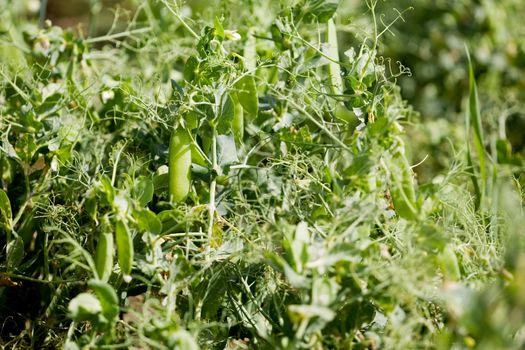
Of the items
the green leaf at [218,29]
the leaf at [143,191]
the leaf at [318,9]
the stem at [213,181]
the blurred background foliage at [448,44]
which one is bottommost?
the blurred background foliage at [448,44]

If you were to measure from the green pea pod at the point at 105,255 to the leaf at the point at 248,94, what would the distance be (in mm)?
262

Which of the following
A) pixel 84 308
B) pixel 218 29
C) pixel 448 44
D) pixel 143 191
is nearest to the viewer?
pixel 84 308

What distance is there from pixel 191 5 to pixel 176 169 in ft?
3.93

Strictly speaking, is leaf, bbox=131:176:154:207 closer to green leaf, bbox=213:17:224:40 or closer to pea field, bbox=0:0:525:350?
pea field, bbox=0:0:525:350

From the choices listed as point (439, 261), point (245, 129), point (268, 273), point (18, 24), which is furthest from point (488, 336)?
point (18, 24)

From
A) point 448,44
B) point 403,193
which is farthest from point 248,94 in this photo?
point 448,44

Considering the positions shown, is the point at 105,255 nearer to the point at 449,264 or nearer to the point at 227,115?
the point at 227,115

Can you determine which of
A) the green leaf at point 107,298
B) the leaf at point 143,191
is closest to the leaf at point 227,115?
the leaf at point 143,191

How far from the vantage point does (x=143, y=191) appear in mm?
730

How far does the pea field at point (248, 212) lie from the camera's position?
0.62 meters

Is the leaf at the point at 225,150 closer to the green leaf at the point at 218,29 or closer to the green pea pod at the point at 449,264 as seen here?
the green leaf at the point at 218,29

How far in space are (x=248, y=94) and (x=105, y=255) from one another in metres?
0.29

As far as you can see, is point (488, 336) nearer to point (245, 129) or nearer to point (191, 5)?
point (245, 129)

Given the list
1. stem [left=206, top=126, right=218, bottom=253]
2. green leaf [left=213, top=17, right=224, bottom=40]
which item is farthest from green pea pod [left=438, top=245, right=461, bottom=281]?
green leaf [left=213, top=17, right=224, bottom=40]
